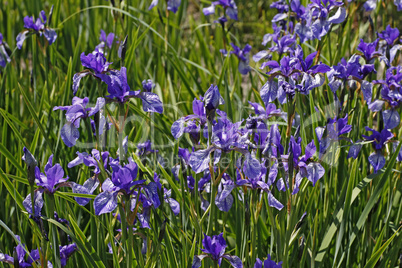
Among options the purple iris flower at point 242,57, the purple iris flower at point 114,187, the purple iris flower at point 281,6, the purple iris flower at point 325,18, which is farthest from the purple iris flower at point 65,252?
the purple iris flower at point 281,6

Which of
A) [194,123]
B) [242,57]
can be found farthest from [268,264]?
[242,57]

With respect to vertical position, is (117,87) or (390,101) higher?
(117,87)

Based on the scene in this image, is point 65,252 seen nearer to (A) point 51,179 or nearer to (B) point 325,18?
(A) point 51,179

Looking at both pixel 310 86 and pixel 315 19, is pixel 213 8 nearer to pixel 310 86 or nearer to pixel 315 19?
pixel 315 19

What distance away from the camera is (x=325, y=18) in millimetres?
2150

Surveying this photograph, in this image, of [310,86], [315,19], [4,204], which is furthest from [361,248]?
[4,204]

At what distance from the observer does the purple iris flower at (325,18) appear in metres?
2.10

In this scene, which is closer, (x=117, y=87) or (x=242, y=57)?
(x=117, y=87)

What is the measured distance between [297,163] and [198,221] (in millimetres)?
432

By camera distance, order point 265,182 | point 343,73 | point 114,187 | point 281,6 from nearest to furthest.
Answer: point 114,187
point 265,182
point 343,73
point 281,6

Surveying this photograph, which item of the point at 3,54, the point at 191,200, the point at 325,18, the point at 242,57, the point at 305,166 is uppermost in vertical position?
the point at 325,18

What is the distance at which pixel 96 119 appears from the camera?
4.43ft

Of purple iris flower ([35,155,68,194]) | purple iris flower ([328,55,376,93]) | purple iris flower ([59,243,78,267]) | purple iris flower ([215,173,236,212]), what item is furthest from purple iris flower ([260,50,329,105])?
purple iris flower ([59,243,78,267])

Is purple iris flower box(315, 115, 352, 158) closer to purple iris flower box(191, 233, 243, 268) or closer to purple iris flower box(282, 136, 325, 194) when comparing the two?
purple iris flower box(282, 136, 325, 194)
